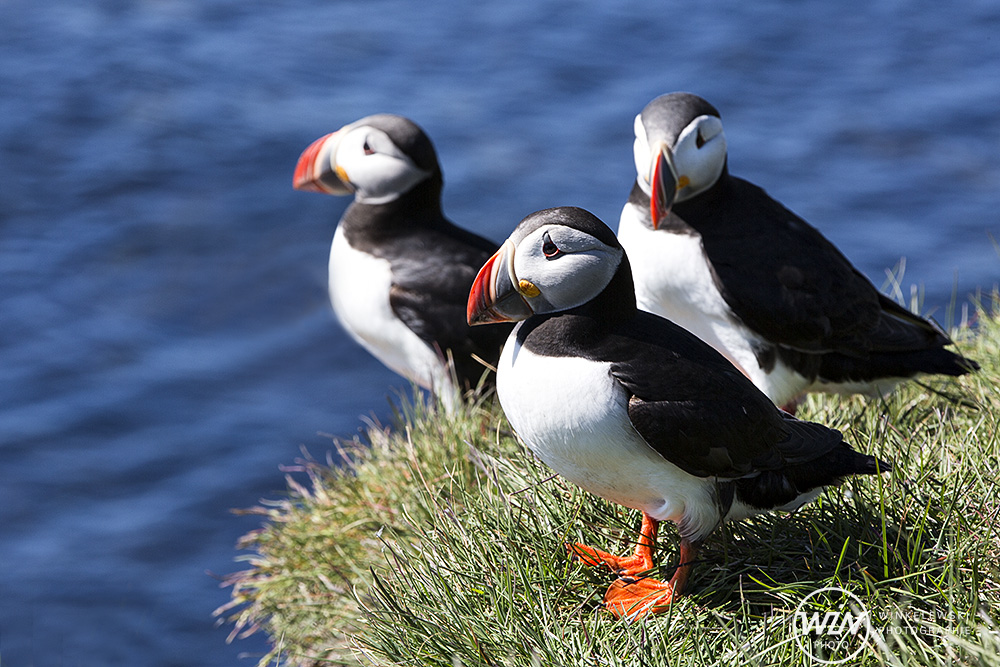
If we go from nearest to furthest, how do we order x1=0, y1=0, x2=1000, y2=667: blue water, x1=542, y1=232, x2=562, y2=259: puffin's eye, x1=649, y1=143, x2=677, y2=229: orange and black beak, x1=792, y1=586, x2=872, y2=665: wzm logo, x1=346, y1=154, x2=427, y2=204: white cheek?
x1=792, y1=586, x2=872, y2=665: wzm logo → x1=542, y1=232, x2=562, y2=259: puffin's eye → x1=649, y1=143, x2=677, y2=229: orange and black beak → x1=346, y1=154, x2=427, y2=204: white cheek → x1=0, y1=0, x2=1000, y2=667: blue water

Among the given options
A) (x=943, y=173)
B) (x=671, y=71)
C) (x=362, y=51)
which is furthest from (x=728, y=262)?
(x=362, y=51)

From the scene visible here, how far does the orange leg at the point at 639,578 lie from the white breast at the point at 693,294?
3.44ft

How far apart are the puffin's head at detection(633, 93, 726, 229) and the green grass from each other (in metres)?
0.98

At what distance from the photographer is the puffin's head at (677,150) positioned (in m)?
4.06

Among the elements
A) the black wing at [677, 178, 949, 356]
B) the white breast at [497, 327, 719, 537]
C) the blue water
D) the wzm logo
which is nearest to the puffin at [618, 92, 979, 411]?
the black wing at [677, 178, 949, 356]

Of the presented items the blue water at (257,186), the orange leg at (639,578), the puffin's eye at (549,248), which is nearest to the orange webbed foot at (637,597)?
the orange leg at (639,578)

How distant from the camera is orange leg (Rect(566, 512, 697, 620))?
3252mm

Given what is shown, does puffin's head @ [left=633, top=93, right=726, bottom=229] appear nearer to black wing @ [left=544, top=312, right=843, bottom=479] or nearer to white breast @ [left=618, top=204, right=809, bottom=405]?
white breast @ [left=618, top=204, right=809, bottom=405]

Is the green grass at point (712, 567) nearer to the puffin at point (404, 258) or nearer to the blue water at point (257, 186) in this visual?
the puffin at point (404, 258)

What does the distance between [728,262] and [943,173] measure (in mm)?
6127

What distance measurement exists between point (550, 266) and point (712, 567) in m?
1.04

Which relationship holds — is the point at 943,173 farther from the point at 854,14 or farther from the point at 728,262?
the point at 728,262

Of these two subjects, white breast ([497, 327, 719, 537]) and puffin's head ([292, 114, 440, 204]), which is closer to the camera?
white breast ([497, 327, 719, 537])

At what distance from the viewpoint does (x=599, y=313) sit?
3.16m
